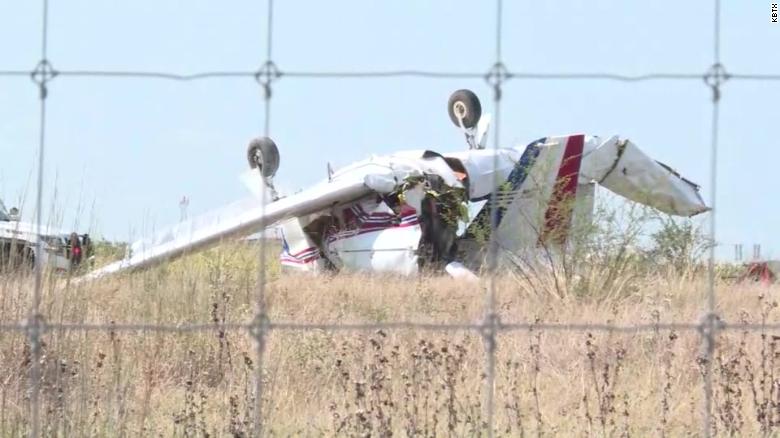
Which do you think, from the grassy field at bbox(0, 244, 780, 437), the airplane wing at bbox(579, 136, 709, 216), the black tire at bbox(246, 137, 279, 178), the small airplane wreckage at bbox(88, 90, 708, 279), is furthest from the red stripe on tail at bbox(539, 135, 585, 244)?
the airplane wing at bbox(579, 136, 709, 216)

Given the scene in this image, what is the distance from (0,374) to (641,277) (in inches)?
271

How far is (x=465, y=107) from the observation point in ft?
56.5

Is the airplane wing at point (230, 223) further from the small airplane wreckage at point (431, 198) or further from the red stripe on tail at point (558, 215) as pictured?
the red stripe on tail at point (558, 215)

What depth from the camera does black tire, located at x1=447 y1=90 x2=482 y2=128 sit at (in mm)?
17125

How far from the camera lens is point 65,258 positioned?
23.5ft

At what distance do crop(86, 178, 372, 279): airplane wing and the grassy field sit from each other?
0.18 meters

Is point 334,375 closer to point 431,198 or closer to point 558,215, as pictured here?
point 558,215

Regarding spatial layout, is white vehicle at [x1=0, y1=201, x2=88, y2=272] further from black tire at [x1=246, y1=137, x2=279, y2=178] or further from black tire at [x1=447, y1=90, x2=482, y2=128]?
black tire at [x1=447, y1=90, x2=482, y2=128]

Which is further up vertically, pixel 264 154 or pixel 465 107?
pixel 465 107

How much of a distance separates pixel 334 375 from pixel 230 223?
25.8ft

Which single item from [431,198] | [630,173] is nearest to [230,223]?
[431,198]

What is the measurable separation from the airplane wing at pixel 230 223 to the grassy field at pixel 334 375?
181 mm

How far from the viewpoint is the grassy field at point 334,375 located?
543cm

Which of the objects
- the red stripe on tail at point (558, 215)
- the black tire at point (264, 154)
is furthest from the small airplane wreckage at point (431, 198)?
the black tire at point (264, 154)
